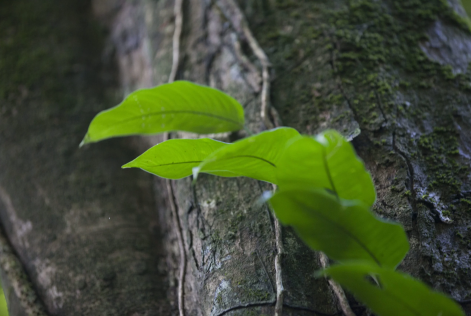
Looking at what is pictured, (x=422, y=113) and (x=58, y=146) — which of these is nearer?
(x=422, y=113)

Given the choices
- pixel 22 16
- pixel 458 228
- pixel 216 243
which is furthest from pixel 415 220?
pixel 22 16

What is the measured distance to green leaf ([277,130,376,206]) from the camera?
1.66 ft

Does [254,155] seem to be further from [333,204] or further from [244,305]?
[244,305]

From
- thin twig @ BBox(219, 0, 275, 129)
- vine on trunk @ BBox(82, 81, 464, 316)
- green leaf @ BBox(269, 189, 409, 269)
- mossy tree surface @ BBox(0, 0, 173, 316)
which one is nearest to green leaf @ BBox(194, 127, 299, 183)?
vine on trunk @ BBox(82, 81, 464, 316)

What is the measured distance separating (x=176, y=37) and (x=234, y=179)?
0.68 metres

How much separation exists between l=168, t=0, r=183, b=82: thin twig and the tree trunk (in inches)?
0.8

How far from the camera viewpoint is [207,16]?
1.34 meters

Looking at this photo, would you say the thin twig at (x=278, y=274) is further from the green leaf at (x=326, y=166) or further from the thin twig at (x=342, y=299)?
the green leaf at (x=326, y=166)

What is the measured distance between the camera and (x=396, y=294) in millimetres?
493

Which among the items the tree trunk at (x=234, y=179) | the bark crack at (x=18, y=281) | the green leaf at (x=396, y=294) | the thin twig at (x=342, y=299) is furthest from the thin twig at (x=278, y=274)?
the bark crack at (x=18, y=281)

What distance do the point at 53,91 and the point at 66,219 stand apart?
60 centimetres

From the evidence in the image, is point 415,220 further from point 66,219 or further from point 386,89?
point 66,219

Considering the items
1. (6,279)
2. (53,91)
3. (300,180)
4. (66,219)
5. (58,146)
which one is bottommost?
(6,279)

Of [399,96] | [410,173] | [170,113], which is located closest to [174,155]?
[170,113]
